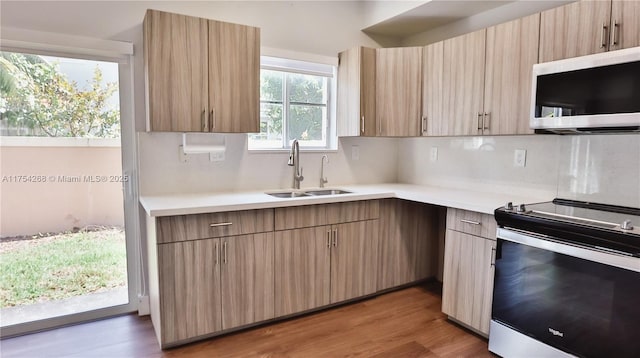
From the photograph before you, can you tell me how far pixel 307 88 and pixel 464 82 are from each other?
1332 mm

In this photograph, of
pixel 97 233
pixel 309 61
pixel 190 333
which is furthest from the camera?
pixel 309 61

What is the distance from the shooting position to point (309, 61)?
3.22 metres

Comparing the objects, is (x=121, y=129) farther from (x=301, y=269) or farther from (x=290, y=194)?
(x=301, y=269)

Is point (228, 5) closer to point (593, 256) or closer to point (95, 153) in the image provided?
point (95, 153)

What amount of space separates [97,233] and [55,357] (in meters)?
0.82

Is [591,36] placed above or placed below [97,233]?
above

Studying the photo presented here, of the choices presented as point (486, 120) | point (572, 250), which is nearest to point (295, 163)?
point (486, 120)

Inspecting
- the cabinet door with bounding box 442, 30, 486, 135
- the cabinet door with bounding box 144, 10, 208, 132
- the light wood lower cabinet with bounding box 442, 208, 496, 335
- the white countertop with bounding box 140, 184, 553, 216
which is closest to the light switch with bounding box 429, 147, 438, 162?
the white countertop with bounding box 140, 184, 553, 216

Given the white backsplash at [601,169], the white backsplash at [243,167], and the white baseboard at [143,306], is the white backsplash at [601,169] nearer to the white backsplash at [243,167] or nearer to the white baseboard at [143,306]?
the white backsplash at [243,167]

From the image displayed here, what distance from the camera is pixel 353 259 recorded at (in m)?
2.87

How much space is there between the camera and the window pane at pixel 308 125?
330 cm

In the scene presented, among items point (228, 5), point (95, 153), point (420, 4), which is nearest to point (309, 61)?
point (228, 5)

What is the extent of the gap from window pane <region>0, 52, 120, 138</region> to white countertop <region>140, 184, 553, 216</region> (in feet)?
2.11

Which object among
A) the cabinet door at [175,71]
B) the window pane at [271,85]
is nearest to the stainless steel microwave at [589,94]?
the window pane at [271,85]
